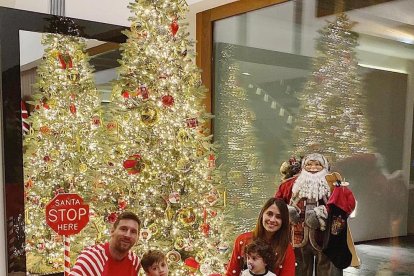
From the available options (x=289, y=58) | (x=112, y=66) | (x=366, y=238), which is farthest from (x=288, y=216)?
(x=112, y=66)

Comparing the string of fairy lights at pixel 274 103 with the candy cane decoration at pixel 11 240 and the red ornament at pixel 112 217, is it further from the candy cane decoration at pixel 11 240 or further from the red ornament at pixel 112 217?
the candy cane decoration at pixel 11 240

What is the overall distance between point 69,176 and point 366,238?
7.16 feet

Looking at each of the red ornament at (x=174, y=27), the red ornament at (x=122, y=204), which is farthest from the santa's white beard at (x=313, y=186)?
the red ornament at (x=174, y=27)

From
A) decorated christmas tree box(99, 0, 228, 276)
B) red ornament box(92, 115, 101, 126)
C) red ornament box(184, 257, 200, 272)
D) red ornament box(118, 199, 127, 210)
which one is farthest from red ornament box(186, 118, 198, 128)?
red ornament box(92, 115, 101, 126)

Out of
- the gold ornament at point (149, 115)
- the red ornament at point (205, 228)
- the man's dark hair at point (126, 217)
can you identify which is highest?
the gold ornament at point (149, 115)

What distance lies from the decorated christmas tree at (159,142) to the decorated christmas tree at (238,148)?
30.7 inches

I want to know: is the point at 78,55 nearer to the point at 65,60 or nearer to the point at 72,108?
the point at 65,60

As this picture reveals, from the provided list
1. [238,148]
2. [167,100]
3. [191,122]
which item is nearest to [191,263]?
[191,122]

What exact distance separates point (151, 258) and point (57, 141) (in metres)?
1.29

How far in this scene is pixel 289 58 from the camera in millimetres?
3268

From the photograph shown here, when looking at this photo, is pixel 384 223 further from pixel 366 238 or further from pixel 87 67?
pixel 87 67

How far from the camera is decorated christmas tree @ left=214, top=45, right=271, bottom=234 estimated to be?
3533 mm

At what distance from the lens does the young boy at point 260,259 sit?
2871 millimetres

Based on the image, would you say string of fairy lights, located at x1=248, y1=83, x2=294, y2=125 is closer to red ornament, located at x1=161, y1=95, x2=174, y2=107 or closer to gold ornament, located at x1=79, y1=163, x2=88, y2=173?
red ornament, located at x1=161, y1=95, x2=174, y2=107
